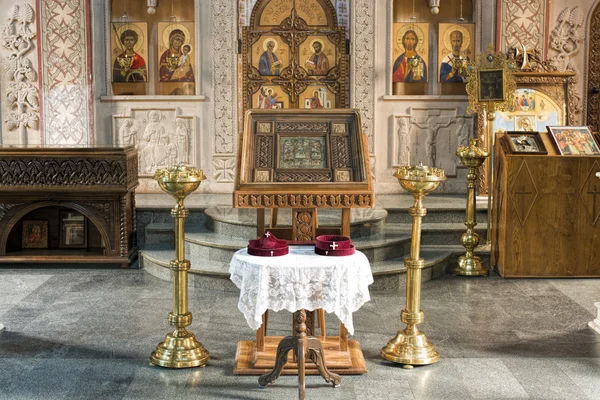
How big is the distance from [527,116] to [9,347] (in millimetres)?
6289

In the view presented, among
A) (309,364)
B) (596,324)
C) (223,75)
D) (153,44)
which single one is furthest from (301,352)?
(153,44)

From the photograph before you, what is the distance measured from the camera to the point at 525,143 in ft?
25.2

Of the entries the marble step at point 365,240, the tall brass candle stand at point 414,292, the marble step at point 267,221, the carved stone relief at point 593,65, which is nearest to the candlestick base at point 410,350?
the tall brass candle stand at point 414,292

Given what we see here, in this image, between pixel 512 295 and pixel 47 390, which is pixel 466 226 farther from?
pixel 47 390

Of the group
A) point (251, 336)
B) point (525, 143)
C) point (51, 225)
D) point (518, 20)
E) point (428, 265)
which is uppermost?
point (518, 20)

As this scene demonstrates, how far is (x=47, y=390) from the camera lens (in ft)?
15.9

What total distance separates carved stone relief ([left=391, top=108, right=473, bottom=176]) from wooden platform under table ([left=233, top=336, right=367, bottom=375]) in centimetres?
507

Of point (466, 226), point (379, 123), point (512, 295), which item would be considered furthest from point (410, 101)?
point (512, 295)

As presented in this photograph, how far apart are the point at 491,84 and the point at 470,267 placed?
1831 millimetres

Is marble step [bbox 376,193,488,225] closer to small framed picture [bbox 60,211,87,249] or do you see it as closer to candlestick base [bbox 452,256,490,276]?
candlestick base [bbox 452,256,490,276]

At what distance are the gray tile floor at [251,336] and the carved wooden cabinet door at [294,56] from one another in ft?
11.1

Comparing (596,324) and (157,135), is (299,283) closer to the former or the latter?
(596,324)

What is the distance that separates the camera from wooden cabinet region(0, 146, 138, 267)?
26.1 feet

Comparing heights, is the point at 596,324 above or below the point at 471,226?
below
